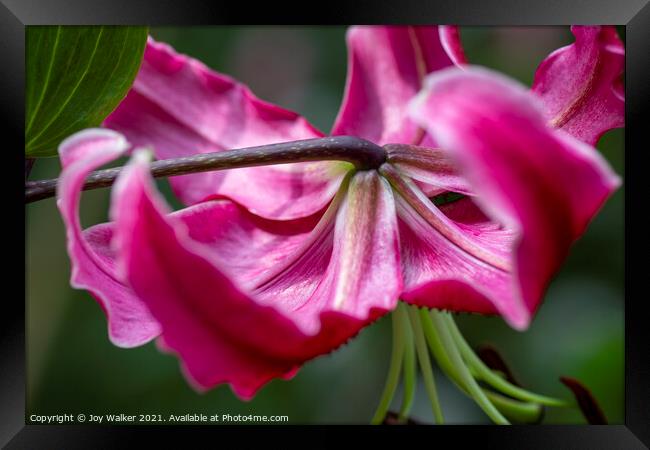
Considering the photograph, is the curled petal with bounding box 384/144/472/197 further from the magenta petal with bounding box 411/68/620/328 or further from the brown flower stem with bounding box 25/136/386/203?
the magenta petal with bounding box 411/68/620/328

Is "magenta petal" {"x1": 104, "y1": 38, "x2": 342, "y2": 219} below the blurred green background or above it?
above

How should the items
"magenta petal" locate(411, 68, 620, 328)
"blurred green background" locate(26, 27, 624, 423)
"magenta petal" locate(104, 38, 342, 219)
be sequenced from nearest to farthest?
"magenta petal" locate(411, 68, 620, 328)
"magenta petal" locate(104, 38, 342, 219)
"blurred green background" locate(26, 27, 624, 423)

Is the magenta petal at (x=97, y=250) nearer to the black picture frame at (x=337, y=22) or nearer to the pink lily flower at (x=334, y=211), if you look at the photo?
the pink lily flower at (x=334, y=211)

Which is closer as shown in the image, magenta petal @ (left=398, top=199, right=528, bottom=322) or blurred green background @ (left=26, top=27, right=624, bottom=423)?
magenta petal @ (left=398, top=199, right=528, bottom=322)

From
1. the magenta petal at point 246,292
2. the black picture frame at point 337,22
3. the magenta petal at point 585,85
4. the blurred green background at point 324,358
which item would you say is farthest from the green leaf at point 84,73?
the blurred green background at point 324,358

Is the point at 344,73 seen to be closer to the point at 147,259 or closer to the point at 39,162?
the point at 39,162

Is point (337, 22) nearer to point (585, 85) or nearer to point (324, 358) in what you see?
point (585, 85)

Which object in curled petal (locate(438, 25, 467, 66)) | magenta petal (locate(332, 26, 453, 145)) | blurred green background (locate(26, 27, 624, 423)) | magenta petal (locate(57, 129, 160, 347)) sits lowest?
blurred green background (locate(26, 27, 624, 423))

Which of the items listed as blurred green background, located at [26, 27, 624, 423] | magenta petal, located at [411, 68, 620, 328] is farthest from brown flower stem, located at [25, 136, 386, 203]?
blurred green background, located at [26, 27, 624, 423]
